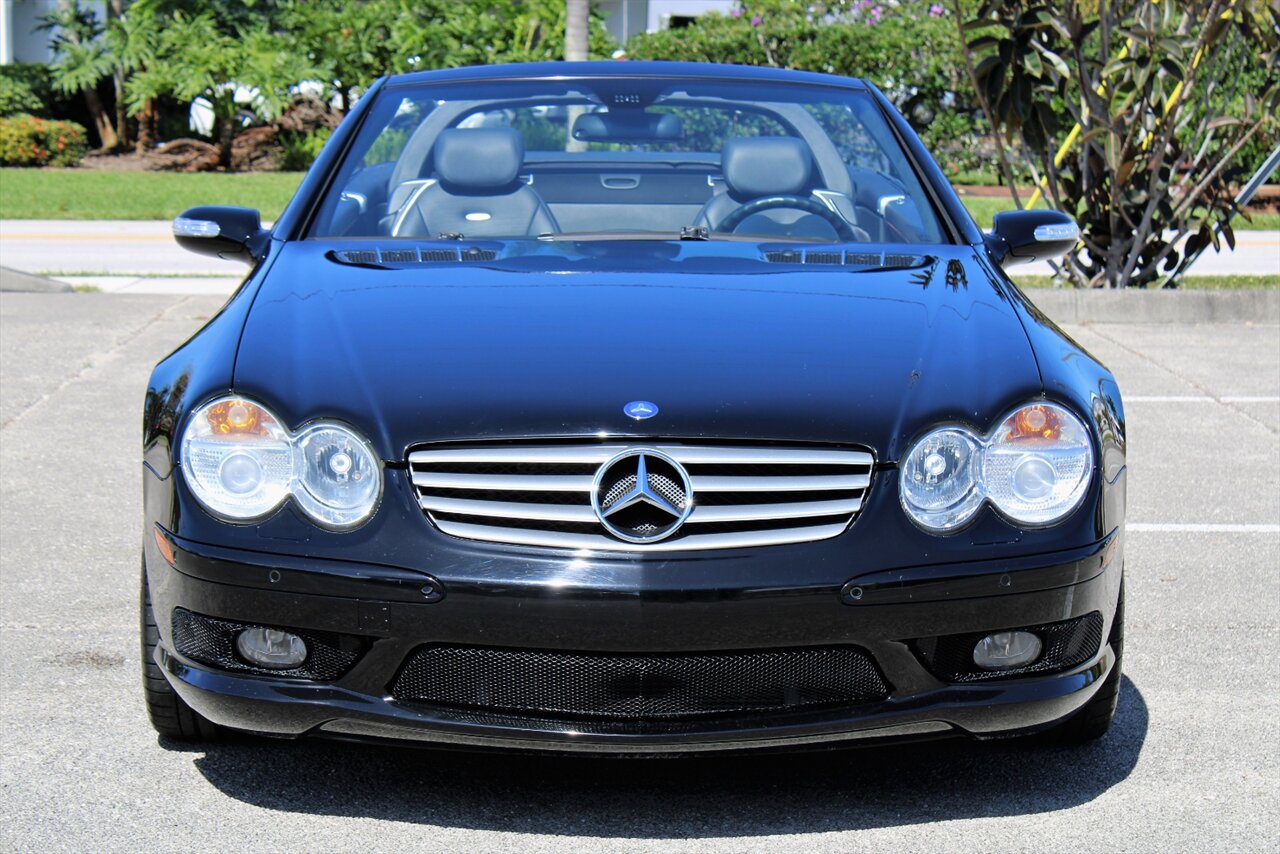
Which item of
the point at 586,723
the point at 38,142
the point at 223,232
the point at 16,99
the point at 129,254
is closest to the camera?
the point at 586,723

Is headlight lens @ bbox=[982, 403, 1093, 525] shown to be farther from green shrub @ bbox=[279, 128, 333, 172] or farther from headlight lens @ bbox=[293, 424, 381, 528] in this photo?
green shrub @ bbox=[279, 128, 333, 172]

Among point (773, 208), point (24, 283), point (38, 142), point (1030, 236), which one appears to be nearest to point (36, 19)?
point (38, 142)

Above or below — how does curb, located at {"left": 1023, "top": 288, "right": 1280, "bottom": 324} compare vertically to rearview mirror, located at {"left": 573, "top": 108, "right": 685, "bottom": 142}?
below

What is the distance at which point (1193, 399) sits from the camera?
8.17 meters

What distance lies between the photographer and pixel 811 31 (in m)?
20.5

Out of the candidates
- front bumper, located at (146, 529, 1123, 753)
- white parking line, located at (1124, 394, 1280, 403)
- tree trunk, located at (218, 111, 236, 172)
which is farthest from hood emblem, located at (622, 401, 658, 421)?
tree trunk, located at (218, 111, 236, 172)

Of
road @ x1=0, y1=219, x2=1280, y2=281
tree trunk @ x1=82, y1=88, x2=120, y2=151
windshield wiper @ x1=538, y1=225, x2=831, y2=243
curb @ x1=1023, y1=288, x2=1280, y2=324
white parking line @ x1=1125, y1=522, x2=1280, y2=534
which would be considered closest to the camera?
windshield wiper @ x1=538, y1=225, x2=831, y2=243

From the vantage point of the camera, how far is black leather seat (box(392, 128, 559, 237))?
4613 millimetres

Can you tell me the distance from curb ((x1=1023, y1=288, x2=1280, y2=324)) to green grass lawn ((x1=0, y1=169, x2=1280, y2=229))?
15.2 feet

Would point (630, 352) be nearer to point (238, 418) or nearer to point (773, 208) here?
point (238, 418)

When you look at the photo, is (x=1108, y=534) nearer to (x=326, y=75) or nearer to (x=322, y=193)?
(x=322, y=193)

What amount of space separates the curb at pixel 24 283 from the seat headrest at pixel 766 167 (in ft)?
24.0

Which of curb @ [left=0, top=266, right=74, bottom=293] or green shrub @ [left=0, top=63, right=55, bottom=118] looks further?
green shrub @ [left=0, top=63, right=55, bottom=118]

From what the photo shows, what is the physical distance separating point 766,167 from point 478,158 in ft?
2.55
